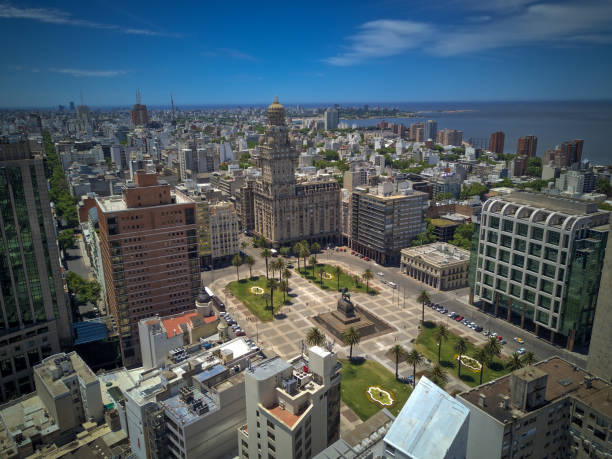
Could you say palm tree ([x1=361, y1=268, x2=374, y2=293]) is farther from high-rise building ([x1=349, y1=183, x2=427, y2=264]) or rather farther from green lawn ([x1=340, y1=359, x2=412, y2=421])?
green lawn ([x1=340, y1=359, x2=412, y2=421])

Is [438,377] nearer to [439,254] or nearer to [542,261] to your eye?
[542,261]

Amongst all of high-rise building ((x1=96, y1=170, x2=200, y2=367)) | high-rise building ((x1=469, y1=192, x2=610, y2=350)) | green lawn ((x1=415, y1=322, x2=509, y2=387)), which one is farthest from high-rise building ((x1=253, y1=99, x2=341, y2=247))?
green lawn ((x1=415, y1=322, x2=509, y2=387))

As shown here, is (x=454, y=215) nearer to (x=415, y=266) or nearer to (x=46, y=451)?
(x=415, y=266)

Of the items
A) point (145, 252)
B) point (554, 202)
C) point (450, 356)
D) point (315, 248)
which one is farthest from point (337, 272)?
point (145, 252)

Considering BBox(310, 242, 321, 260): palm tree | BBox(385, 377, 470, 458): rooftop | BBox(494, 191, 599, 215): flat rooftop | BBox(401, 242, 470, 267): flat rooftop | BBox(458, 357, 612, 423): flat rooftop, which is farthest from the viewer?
BBox(310, 242, 321, 260): palm tree

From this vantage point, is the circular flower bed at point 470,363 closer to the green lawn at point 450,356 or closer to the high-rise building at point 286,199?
the green lawn at point 450,356

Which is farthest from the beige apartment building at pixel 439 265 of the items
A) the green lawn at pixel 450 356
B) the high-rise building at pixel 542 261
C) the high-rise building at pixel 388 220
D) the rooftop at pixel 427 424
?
the rooftop at pixel 427 424
